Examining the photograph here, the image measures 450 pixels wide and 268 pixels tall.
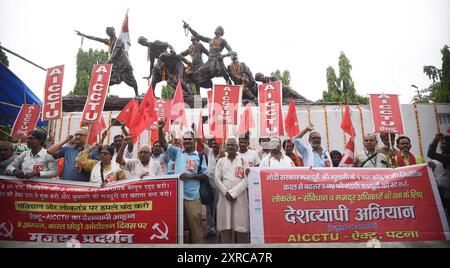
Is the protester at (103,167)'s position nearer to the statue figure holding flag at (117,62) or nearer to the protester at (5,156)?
the protester at (5,156)

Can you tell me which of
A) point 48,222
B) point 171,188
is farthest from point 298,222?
point 48,222

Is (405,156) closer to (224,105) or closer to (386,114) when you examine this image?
(386,114)

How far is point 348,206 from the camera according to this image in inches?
148

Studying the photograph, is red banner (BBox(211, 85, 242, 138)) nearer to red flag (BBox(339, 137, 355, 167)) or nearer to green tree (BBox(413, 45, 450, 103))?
red flag (BBox(339, 137, 355, 167))

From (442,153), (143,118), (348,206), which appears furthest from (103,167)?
(442,153)

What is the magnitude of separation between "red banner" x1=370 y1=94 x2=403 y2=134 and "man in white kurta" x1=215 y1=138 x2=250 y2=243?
Result: 3478mm

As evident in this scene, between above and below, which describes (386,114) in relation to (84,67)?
below

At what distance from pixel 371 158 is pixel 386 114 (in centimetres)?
218

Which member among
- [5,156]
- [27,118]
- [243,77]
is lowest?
[5,156]

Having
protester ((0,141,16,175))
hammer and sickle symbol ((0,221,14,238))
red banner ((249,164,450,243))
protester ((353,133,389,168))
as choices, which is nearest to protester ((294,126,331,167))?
protester ((353,133,389,168))

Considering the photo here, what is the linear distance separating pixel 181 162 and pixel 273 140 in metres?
1.30

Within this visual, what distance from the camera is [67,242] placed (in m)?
3.75
